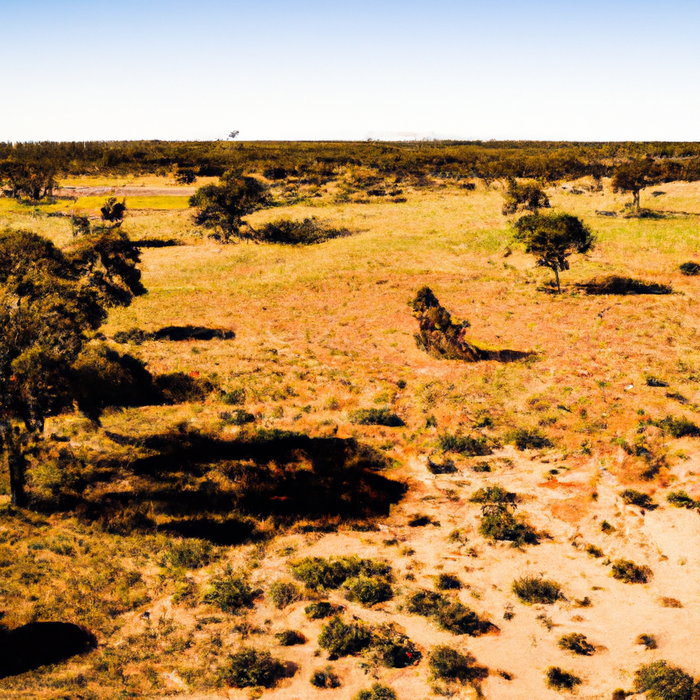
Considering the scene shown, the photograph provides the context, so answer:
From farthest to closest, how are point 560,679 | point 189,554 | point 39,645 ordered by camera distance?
point 189,554 → point 39,645 → point 560,679

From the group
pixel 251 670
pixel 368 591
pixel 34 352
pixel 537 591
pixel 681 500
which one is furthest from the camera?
pixel 681 500

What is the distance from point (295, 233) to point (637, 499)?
63.1m

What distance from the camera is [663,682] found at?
1516 cm

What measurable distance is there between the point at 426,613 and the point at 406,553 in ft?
11.0

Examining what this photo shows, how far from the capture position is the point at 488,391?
33.9 m

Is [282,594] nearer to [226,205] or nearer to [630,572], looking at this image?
[630,572]

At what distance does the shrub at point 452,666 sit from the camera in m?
16.3

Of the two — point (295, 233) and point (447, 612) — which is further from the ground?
point (295, 233)

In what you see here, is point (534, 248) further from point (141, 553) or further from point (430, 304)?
point (141, 553)

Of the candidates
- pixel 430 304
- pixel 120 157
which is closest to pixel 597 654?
pixel 430 304

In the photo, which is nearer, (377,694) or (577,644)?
(377,694)

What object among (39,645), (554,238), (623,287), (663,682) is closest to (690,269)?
(623,287)

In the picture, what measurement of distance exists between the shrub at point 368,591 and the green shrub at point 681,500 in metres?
14.0

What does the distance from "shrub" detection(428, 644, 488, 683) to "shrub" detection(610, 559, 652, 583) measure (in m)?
7.43
